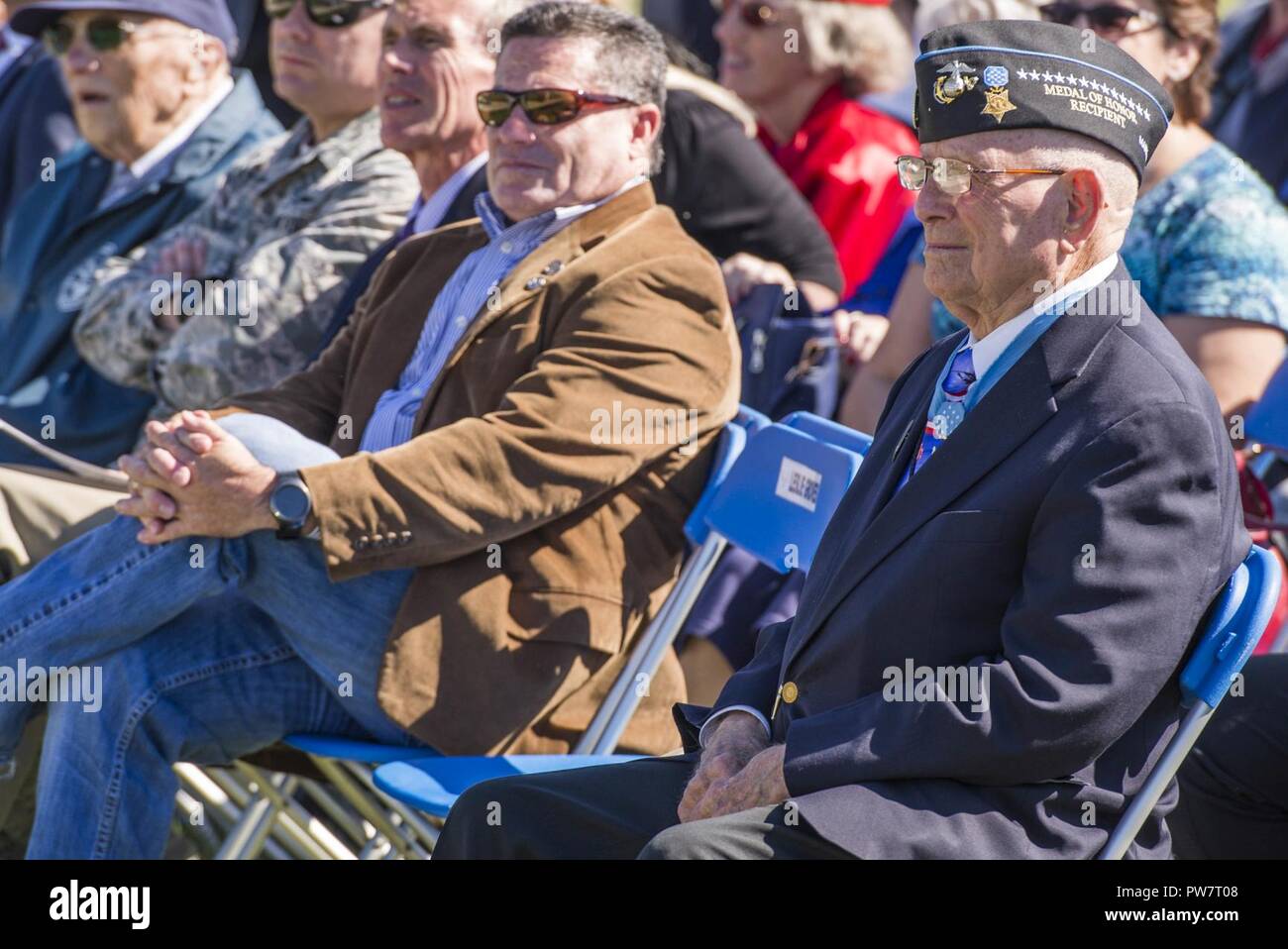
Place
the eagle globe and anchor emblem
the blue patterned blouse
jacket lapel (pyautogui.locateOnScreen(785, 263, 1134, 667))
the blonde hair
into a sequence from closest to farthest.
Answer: jacket lapel (pyautogui.locateOnScreen(785, 263, 1134, 667))
the eagle globe and anchor emblem
the blue patterned blouse
the blonde hair

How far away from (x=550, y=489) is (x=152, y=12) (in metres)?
2.77

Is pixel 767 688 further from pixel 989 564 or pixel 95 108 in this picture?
pixel 95 108

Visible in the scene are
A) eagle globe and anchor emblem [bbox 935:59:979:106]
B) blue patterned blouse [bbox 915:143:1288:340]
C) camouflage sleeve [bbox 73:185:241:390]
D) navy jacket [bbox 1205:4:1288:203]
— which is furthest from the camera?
A: navy jacket [bbox 1205:4:1288:203]

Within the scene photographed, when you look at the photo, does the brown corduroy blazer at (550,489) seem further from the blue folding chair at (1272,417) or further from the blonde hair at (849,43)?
the blonde hair at (849,43)

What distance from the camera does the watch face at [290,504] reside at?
3385 millimetres

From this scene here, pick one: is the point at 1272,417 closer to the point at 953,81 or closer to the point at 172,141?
the point at 953,81

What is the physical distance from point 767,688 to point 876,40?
11.4 ft

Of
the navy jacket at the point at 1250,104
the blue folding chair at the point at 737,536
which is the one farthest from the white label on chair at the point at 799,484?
the navy jacket at the point at 1250,104

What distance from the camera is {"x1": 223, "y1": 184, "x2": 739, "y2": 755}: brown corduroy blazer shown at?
3439mm

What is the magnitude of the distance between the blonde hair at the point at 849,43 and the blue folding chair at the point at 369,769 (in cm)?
237

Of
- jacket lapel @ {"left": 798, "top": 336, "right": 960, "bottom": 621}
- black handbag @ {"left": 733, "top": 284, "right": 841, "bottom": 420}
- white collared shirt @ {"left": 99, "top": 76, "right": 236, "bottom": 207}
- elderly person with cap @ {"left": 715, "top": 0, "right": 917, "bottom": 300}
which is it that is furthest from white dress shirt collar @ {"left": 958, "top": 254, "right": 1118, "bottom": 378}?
white collared shirt @ {"left": 99, "top": 76, "right": 236, "bottom": 207}

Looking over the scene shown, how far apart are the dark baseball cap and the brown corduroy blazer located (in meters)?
2.26

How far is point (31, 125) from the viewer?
6.24 metres

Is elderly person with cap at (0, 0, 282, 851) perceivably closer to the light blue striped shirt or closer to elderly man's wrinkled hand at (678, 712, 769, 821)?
the light blue striped shirt
